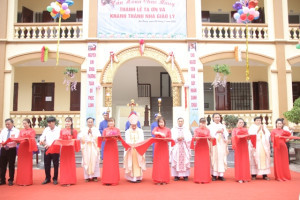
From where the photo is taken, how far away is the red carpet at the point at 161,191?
15.2 feet

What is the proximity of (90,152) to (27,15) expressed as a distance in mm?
8611

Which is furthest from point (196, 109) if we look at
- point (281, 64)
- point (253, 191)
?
point (253, 191)

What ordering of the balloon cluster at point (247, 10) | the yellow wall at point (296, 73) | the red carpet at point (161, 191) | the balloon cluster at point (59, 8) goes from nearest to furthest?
the red carpet at point (161, 191)
the balloon cluster at point (247, 10)
the balloon cluster at point (59, 8)
the yellow wall at point (296, 73)

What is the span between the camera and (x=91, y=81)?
1043cm

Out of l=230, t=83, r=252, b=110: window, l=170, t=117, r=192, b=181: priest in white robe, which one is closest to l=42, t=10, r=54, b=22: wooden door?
l=230, t=83, r=252, b=110: window

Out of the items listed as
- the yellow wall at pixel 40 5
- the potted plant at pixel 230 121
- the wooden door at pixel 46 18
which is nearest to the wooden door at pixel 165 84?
the potted plant at pixel 230 121

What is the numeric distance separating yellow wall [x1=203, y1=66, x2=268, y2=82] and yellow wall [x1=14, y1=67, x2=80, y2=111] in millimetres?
5884

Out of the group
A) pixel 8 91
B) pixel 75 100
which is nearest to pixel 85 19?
pixel 75 100

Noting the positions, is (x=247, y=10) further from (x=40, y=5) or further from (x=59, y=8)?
(x=40, y=5)

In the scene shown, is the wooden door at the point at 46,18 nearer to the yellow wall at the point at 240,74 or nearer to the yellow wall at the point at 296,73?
the yellow wall at the point at 240,74

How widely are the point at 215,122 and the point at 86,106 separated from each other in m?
5.48

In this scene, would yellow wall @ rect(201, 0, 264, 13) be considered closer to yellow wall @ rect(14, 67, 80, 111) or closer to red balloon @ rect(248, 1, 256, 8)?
red balloon @ rect(248, 1, 256, 8)

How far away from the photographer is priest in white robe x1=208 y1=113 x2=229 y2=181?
6.10m

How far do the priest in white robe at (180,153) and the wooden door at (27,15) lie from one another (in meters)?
9.04
